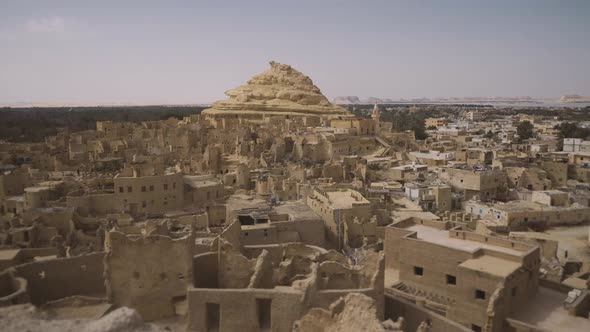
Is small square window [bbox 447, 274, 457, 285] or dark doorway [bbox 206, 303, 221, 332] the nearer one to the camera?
dark doorway [bbox 206, 303, 221, 332]

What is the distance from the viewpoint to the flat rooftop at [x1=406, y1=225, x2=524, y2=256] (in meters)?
16.3

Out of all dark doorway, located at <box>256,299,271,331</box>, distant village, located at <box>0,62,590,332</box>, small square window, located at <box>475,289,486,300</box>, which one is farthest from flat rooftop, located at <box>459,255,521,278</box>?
dark doorway, located at <box>256,299,271,331</box>

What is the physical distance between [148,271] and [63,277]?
2.98 m

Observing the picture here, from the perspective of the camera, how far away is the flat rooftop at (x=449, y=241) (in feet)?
53.5

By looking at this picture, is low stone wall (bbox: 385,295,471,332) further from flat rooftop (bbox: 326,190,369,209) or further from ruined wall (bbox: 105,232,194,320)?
flat rooftop (bbox: 326,190,369,209)

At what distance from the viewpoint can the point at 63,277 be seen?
595 inches

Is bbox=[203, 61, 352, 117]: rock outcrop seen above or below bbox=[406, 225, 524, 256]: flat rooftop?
above

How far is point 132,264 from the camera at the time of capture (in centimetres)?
1413

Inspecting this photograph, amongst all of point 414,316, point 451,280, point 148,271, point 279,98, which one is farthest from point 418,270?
point 279,98

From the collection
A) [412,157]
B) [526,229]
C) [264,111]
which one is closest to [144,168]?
[526,229]

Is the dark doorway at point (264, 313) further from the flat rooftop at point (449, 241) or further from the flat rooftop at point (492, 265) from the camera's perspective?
the flat rooftop at point (449, 241)

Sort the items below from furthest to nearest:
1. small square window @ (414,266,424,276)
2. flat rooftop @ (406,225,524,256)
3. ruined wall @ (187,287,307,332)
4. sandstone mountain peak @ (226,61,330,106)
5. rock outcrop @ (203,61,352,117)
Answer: sandstone mountain peak @ (226,61,330,106), rock outcrop @ (203,61,352,117), small square window @ (414,266,424,276), flat rooftop @ (406,225,524,256), ruined wall @ (187,287,307,332)

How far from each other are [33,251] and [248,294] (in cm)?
954

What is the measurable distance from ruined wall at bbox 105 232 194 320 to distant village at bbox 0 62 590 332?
4 centimetres
